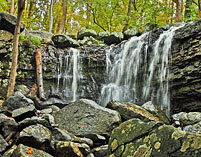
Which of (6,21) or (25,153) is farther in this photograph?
(6,21)

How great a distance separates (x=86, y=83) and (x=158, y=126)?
28.9 feet

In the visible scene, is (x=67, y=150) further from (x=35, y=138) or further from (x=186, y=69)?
(x=186, y=69)

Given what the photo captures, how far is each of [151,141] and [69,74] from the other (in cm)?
927

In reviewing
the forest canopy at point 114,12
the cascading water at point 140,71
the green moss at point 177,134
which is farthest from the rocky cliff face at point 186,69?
the green moss at point 177,134

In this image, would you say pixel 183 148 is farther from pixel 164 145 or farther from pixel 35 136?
pixel 35 136

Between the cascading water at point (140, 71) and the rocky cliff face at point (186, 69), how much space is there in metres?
0.35

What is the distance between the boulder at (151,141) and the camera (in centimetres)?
208

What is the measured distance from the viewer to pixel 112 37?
13.7 meters

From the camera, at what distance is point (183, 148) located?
2.07m

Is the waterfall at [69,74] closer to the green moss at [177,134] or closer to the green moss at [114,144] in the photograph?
the green moss at [114,144]

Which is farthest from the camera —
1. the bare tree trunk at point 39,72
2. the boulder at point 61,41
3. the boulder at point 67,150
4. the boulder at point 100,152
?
the boulder at point 61,41

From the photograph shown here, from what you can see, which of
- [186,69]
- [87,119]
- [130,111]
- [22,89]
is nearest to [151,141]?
[87,119]

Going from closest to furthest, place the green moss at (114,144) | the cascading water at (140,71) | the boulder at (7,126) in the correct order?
the green moss at (114,144)
the boulder at (7,126)
the cascading water at (140,71)

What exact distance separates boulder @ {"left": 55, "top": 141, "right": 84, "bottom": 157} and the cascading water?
5.54m
